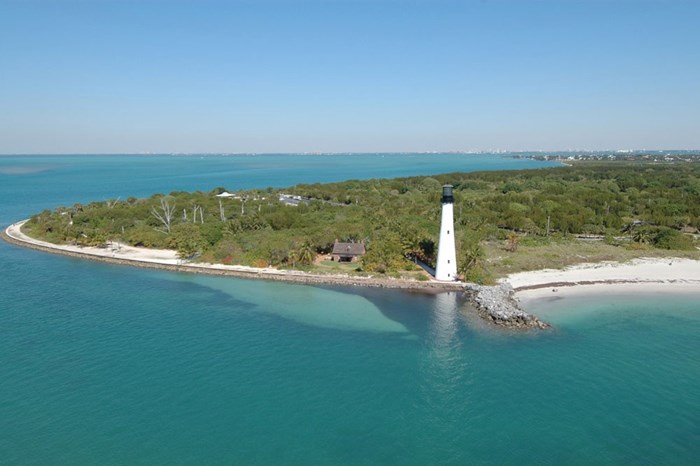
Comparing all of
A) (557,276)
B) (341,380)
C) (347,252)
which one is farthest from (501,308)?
(347,252)

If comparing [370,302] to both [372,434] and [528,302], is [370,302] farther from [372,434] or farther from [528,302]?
[372,434]

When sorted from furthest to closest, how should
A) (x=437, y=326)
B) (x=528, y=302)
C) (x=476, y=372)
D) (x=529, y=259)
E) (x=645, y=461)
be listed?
1. (x=529, y=259)
2. (x=528, y=302)
3. (x=437, y=326)
4. (x=476, y=372)
5. (x=645, y=461)

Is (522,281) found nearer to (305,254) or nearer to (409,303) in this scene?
(409,303)

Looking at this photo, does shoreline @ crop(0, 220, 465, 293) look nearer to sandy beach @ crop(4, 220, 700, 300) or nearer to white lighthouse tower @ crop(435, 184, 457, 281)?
sandy beach @ crop(4, 220, 700, 300)

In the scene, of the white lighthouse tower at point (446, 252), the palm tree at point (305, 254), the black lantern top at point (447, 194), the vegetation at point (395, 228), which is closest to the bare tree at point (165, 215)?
the vegetation at point (395, 228)

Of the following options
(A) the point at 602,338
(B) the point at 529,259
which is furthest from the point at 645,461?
(B) the point at 529,259

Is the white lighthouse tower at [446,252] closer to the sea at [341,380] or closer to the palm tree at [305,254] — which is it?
the sea at [341,380]
